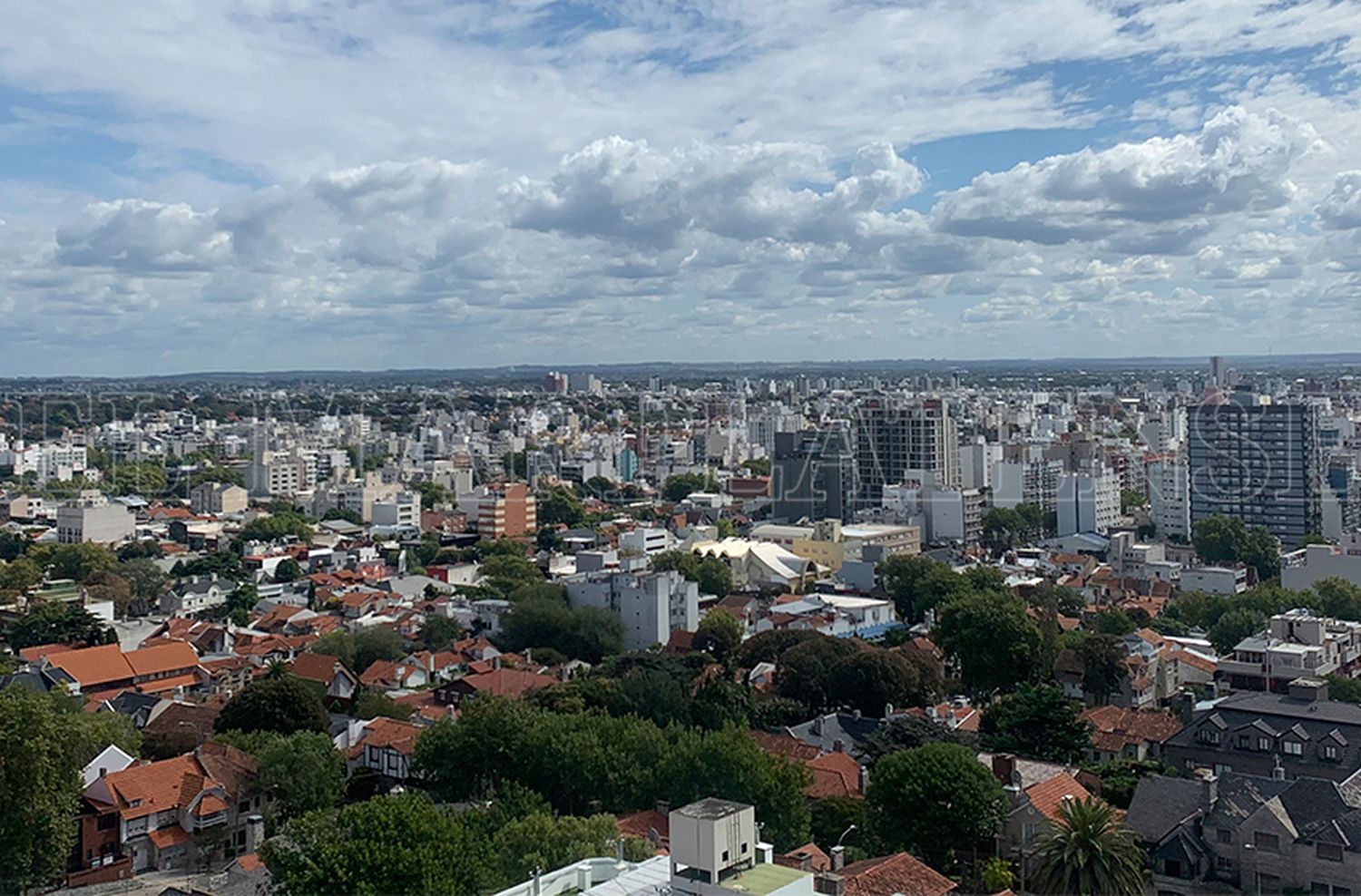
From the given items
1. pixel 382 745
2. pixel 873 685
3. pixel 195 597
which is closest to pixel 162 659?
pixel 382 745

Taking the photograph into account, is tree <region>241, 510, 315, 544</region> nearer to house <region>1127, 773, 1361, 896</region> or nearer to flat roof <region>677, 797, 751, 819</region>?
house <region>1127, 773, 1361, 896</region>

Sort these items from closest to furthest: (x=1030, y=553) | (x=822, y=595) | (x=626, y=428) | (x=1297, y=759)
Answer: (x=1297, y=759) → (x=822, y=595) → (x=1030, y=553) → (x=626, y=428)

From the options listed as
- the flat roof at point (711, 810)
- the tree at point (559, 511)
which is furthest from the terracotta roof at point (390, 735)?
the tree at point (559, 511)

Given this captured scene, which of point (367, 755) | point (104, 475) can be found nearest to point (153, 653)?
point (367, 755)

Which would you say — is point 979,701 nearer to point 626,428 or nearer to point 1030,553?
point 1030,553

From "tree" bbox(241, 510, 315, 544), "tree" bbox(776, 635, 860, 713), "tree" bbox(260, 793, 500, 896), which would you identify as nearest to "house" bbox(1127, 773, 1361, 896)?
"tree" bbox(260, 793, 500, 896)

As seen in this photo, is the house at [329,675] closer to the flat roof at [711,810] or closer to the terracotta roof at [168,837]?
the terracotta roof at [168,837]

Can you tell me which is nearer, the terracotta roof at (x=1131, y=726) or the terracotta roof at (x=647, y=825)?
the terracotta roof at (x=647, y=825)

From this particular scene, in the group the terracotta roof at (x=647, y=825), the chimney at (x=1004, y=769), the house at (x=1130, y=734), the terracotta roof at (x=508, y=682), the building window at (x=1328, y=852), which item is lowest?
the house at (x=1130, y=734)
